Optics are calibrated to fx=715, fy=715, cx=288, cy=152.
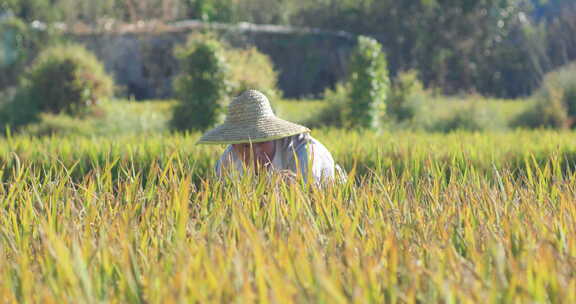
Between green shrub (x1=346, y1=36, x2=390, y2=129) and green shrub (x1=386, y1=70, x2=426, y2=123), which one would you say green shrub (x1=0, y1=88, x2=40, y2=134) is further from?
green shrub (x1=386, y1=70, x2=426, y2=123)

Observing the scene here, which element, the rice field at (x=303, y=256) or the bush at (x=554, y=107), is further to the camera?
the bush at (x=554, y=107)

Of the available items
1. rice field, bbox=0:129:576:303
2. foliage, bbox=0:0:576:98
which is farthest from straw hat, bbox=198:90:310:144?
foliage, bbox=0:0:576:98

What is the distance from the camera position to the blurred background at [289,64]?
11.0 meters

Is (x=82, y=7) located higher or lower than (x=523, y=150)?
higher

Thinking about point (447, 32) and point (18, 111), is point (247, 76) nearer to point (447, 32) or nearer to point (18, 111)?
point (18, 111)

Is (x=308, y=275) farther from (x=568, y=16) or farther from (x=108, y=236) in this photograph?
(x=568, y=16)

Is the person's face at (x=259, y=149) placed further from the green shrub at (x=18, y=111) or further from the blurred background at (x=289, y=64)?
the green shrub at (x=18, y=111)

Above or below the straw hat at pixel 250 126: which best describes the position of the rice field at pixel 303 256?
below

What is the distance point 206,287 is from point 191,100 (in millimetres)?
8665

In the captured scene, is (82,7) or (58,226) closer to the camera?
(58,226)

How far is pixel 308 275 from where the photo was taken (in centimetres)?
172

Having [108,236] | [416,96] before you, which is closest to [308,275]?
[108,236]

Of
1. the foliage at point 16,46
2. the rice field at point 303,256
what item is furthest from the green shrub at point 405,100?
the foliage at point 16,46

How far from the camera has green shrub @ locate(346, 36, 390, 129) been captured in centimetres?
1070
